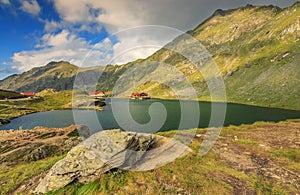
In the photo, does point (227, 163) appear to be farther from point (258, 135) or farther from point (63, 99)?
point (63, 99)

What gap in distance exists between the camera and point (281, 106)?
120 m

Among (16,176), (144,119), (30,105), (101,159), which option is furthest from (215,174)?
(30,105)

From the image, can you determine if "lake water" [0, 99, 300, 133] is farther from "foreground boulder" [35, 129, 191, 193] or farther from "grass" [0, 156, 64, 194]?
"foreground boulder" [35, 129, 191, 193]

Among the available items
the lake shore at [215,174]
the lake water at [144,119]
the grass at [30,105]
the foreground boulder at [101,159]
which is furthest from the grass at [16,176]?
the grass at [30,105]

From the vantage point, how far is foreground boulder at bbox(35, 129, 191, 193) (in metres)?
15.8

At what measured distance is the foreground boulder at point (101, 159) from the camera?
51.8 ft

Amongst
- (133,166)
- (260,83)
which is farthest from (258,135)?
(260,83)

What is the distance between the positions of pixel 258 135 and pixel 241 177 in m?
16.1

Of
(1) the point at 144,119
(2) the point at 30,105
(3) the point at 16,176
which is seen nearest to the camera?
(3) the point at 16,176

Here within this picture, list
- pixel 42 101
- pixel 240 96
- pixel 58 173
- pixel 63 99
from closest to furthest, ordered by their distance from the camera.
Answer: pixel 58 173, pixel 42 101, pixel 63 99, pixel 240 96

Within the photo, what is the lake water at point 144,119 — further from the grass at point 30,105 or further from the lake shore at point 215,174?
the lake shore at point 215,174

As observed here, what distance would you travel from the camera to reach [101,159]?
16.2 meters

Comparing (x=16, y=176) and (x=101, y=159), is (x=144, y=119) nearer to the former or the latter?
(x=16, y=176)

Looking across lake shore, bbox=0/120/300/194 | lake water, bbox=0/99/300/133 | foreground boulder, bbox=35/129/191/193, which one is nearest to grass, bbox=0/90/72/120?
lake water, bbox=0/99/300/133
